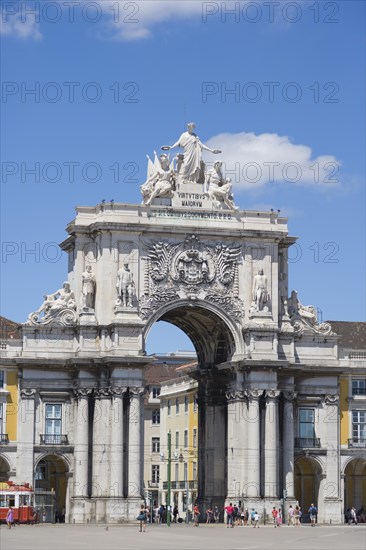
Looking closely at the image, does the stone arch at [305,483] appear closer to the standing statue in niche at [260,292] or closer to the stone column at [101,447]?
the standing statue in niche at [260,292]

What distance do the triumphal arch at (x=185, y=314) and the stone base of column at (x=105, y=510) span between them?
3.2 inches

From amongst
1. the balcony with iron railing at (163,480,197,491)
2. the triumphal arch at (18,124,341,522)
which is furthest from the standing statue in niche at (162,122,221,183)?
the balcony with iron railing at (163,480,197,491)

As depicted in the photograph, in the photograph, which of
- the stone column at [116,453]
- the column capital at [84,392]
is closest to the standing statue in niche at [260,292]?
the stone column at [116,453]

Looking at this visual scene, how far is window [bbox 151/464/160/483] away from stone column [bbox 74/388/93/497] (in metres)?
45.6

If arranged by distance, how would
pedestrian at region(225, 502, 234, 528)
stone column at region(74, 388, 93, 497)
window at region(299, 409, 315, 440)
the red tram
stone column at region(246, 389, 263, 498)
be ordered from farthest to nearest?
window at region(299, 409, 315, 440) < stone column at region(246, 389, 263, 498) < stone column at region(74, 388, 93, 497) < pedestrian at region(225, 502, 234, 528) < the red tram

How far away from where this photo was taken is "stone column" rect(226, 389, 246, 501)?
104 metres

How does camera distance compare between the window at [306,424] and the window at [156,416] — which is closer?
the window at [306,424]

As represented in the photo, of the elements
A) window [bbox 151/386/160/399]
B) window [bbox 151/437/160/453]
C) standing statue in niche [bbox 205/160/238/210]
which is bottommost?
window [bbox 151/437/160/453]

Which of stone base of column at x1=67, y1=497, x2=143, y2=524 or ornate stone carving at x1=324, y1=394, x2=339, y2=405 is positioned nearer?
stone base of column at x1=67, y1=497, x2=143, y2=524

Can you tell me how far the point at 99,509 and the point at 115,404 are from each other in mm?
6642

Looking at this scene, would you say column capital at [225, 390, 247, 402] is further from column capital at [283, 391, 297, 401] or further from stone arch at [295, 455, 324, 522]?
stone arch at [295, 455, 324, 522]

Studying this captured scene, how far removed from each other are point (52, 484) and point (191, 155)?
23605 millimetres

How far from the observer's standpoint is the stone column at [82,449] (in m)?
102

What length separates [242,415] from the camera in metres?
104
